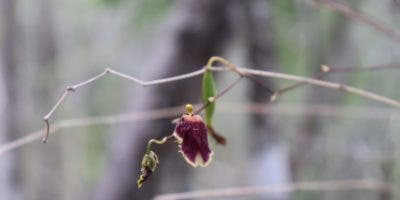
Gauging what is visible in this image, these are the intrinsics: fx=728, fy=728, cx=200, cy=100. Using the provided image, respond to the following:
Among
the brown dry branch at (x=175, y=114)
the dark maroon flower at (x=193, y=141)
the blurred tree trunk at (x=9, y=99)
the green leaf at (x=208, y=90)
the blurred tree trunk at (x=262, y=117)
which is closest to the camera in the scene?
the dark maroon flower at (x=193, y=141)

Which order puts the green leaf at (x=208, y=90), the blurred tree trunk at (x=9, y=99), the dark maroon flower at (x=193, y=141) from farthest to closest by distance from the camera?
the blurred tree trunk at (x=9, y=99)
the green leaf at (x=208, y=90)
the dark maroon flower at (x=193, y=141)

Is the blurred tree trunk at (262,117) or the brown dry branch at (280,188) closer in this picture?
the brown dry branch at (280,188)

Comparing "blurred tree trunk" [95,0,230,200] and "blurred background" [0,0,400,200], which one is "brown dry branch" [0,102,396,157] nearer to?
"blurred background" [0,0,400,200]

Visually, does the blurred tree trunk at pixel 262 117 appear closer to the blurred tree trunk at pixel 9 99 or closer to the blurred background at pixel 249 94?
the blurred background at pixel 249 94

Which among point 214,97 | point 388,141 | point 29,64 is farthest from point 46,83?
point 214,97

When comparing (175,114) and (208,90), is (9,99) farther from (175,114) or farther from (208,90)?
(208,90)

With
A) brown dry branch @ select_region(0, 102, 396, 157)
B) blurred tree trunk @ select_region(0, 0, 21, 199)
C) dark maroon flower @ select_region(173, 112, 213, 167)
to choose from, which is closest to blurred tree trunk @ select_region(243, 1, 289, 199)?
brown dry branch @ select_region(0, 102, 396, 157)

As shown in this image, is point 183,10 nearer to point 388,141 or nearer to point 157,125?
point 157,125

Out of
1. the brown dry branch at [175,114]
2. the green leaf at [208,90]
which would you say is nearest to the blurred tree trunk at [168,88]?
the brown dry branch at [175,114]
